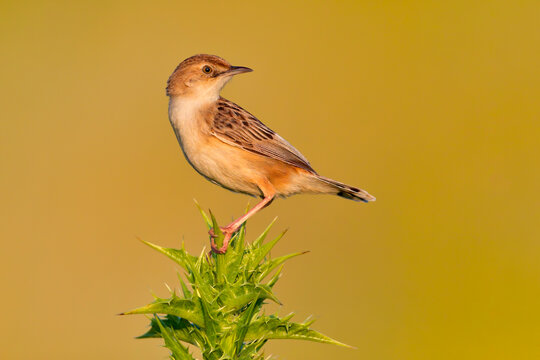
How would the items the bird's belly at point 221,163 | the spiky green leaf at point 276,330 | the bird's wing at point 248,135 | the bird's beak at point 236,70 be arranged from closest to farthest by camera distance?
the spiky green leaf at point 276,330 → the bird's belly at point 221,163 → the bird's wing at point 248,135 → the bird's beak at point 236,70

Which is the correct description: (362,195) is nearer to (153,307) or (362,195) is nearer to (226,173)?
(226,173)

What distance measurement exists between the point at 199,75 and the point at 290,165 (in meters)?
1.36

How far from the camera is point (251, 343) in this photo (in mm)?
2762

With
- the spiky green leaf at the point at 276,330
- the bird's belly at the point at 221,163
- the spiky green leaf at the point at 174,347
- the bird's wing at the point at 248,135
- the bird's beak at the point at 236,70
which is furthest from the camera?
Result: the bird's beak at the point at 236,70

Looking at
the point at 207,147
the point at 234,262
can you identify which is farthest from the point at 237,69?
the point at 234,262

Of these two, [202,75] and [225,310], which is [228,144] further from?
[225,310]

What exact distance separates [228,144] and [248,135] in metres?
0.26

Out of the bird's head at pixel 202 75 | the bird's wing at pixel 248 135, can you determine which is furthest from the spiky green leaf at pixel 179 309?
the bird's head at pixel 202 75

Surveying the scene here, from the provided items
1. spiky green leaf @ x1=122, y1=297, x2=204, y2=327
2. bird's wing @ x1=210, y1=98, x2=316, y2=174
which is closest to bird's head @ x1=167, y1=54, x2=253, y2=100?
bird's wing @ x1=210, y1=98, x2=316, y2=174

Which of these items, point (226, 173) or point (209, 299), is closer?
point (209, 299)

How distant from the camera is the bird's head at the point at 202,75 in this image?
6.06 meters

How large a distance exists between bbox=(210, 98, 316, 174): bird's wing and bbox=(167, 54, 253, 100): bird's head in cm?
22

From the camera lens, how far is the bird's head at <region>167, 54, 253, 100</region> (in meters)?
6.06

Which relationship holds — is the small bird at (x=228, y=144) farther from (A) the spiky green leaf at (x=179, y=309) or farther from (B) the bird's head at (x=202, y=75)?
(A) the spiky green leaf at (x=179, y=309)
